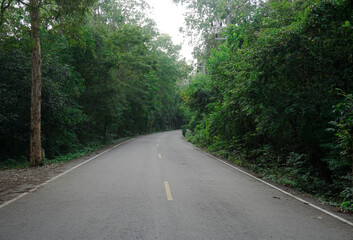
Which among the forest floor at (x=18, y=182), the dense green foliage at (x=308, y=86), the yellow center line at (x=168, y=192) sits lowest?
the yellow center line at (x=168, y=192)

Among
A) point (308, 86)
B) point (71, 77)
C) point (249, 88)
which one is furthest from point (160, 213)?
point (71, 77)

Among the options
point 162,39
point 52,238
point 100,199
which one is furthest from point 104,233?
point 162,39

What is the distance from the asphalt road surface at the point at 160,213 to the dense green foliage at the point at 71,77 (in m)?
5.69

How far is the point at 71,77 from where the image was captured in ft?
60.0

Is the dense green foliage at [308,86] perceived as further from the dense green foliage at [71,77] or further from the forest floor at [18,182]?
the forest floor at [18,182]

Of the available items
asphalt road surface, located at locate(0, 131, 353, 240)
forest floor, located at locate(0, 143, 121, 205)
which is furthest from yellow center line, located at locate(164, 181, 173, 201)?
forest floor, located at locate(0, 143, 121, 205)

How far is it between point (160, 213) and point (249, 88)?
6.13 m

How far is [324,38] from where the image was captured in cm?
862

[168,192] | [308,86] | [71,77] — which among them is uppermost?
[71,77]

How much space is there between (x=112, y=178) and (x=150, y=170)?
6.63ft

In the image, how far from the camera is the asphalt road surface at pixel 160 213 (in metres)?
4.33

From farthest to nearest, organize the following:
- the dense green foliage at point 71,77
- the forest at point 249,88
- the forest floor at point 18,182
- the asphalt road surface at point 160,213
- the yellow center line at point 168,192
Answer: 1. the dense green foliage at point 71,77
2. the forest at point 249,88
3. the forest floor at point 18,182
4. the yellow center line at point 168,192
5. the asphalt road surface at point 160,213

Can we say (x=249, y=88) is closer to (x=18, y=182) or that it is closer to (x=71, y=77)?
(x=18, y=182)

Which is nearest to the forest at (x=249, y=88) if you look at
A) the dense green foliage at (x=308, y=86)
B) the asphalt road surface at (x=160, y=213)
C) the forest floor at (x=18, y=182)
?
the dense green foliage at (x=308, y=86)
